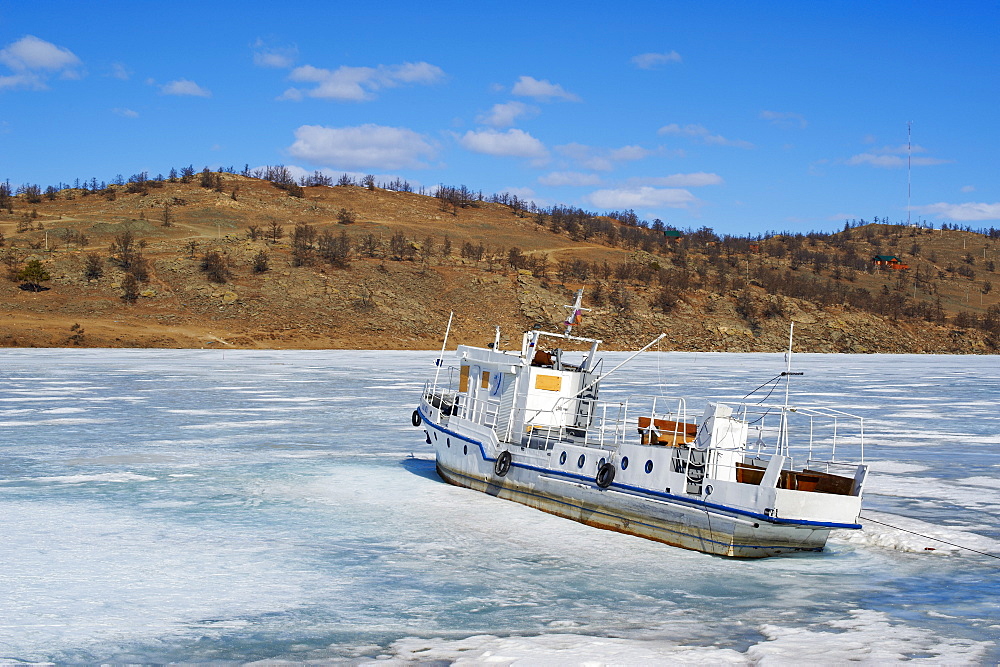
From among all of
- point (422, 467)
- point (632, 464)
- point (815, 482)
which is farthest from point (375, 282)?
point (815, 482)

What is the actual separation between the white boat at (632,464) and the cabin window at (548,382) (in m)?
0.02

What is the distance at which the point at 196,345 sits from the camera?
7281cm

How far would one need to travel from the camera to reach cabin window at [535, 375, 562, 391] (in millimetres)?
21969

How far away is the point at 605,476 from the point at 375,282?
241 feet

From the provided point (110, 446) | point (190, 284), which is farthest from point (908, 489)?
point (190, 284)

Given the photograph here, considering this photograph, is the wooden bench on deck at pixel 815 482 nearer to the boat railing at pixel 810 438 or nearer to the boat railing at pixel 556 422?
the boat railing at pixel 810 438

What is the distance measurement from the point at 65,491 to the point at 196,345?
55.3 metres

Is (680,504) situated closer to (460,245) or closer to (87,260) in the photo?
(87,260)

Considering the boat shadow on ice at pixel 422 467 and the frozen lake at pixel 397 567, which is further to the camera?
the boat shadow on ice at pixel 422 467

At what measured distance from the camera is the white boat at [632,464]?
625 inches

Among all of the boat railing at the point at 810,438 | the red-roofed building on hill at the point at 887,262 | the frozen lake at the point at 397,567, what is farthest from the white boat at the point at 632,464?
the red-roofed building on hill at the point at 887,262

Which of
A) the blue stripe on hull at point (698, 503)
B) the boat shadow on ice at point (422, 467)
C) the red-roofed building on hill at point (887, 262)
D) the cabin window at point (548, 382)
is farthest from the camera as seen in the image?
the red-roofed building on hill at point (887, 262)

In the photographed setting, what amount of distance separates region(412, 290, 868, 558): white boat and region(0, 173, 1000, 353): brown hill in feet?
166

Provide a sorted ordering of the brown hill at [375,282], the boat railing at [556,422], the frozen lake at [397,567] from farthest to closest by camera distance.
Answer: the brown hill at [375,282] < the boat railing at [556,422] < the frozen lake at [397,567]
